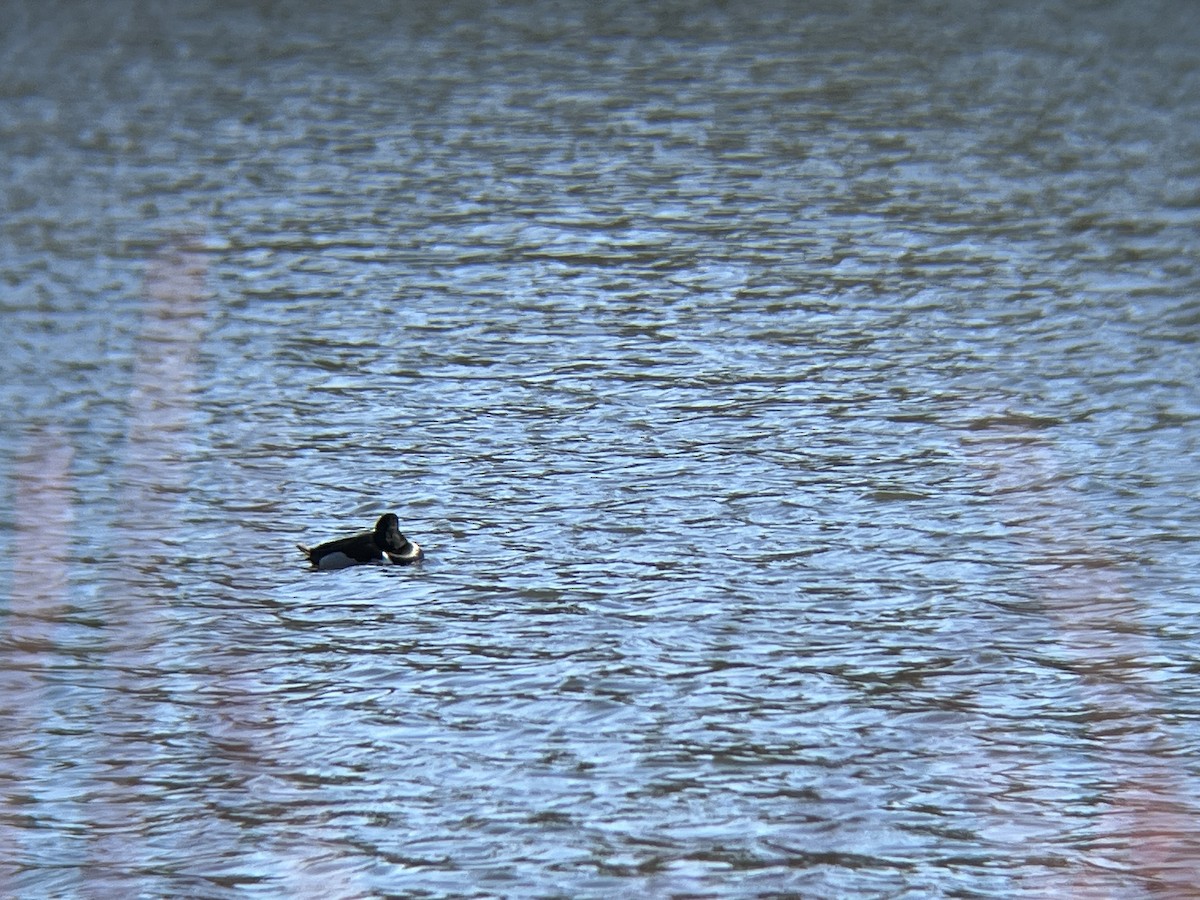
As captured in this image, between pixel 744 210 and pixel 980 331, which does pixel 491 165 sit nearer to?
pixel 744 210

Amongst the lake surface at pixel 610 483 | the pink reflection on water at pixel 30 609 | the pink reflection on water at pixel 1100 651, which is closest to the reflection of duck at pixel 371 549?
the lake surface at pixel 610 483

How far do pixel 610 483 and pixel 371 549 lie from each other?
1747 millimetres

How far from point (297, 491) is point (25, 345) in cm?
350

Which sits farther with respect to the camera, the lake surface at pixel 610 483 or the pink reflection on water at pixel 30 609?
the pink reflection on water at pixel 30 609

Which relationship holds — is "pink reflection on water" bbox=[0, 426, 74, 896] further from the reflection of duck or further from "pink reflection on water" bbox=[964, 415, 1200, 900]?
"pink reflection on water" bbox=[964, 415, 1200, 900]

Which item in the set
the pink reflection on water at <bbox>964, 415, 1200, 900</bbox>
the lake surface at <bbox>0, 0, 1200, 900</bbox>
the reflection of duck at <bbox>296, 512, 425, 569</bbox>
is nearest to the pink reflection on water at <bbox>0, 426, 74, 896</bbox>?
the lake surface at <bbox>0, 0, 1200, 900</bbox>

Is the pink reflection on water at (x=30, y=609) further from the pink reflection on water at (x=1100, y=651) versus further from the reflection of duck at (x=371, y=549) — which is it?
the pink reflection on water at (x=1100, y=651)

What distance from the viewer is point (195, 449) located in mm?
11359

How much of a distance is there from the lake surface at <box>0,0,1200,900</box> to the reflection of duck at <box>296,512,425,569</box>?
108 mm

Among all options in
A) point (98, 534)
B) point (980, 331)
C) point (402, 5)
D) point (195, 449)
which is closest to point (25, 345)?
point (195, 449)

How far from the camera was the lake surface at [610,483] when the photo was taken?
721 cm

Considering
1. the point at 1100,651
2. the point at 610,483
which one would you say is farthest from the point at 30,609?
the point at 1100,651

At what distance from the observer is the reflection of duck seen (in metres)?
9.42

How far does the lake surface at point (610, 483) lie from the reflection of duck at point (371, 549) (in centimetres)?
11
